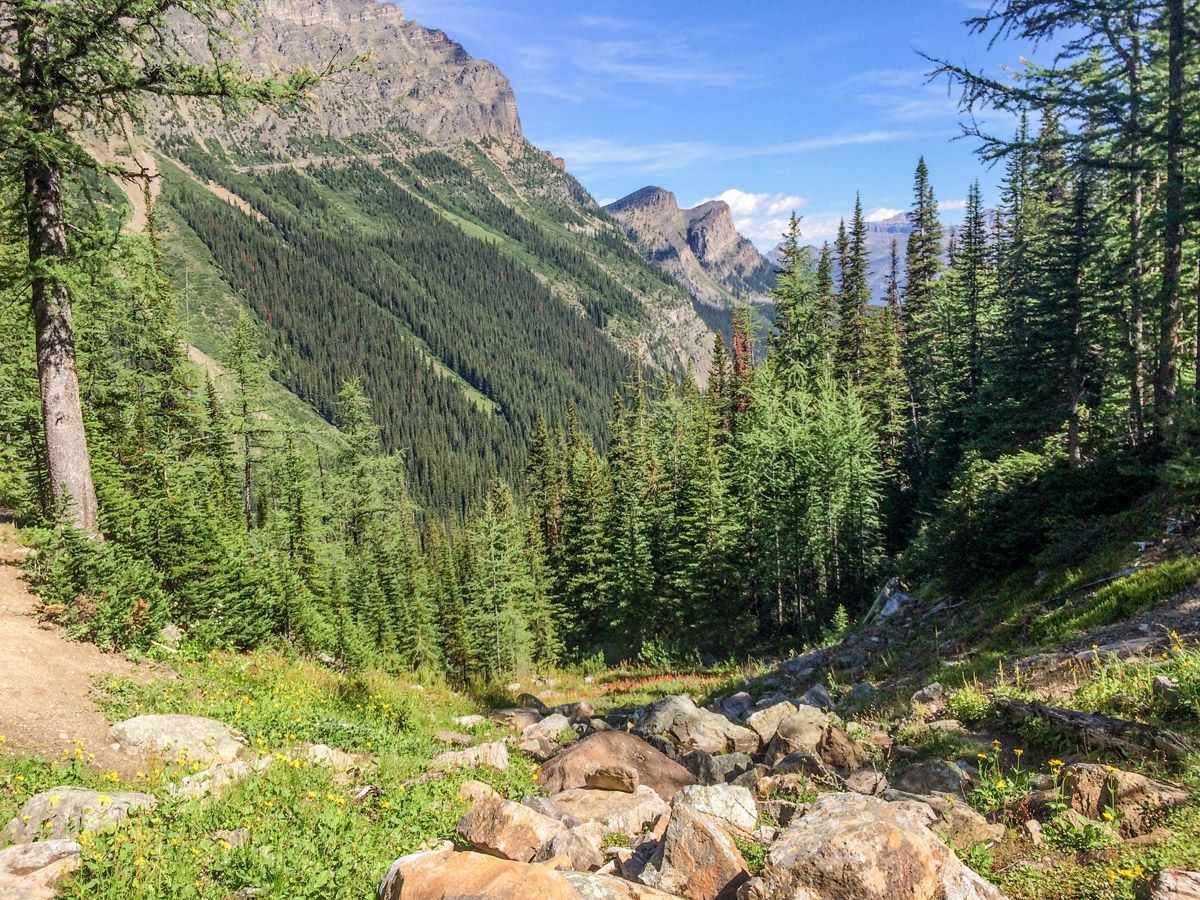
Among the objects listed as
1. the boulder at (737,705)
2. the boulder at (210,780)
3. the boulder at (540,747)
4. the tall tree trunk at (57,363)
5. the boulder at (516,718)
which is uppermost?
the tall tree trunk at (57,363)

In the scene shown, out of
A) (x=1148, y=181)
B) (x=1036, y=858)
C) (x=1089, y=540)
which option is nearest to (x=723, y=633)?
(x=1089, y=540)

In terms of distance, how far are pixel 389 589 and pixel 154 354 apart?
23.6 metres

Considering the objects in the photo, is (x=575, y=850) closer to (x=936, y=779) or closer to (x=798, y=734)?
(x=936, y=779)

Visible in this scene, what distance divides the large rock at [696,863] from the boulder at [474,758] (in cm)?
433

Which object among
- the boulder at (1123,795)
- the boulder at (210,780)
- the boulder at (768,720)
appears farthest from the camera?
the boulder at (768,720)

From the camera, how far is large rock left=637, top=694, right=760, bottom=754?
1213cm

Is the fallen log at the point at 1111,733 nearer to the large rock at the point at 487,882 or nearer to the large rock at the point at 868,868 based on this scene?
the large rock at the point at 868,868

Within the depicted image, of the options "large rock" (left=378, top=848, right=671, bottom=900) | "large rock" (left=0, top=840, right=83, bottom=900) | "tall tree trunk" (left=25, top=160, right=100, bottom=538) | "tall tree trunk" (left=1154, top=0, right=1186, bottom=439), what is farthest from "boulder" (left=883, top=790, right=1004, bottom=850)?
"tall tree trunk" (left=25, top=160, right=100, bottom=538)

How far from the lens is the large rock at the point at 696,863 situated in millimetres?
4914

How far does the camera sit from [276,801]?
6.11 meters

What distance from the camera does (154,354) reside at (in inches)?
1039

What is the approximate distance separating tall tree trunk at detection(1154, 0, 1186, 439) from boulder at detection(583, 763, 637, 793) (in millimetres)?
11824

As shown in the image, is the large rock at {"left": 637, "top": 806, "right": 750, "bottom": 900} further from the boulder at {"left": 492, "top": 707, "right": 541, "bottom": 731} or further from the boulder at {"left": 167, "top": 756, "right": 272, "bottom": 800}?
the boulder at {"left": 492, "top": 707, "right": 541, "bottom": 731}

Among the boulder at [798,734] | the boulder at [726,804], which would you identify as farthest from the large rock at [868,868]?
the boulder at [798,734]
